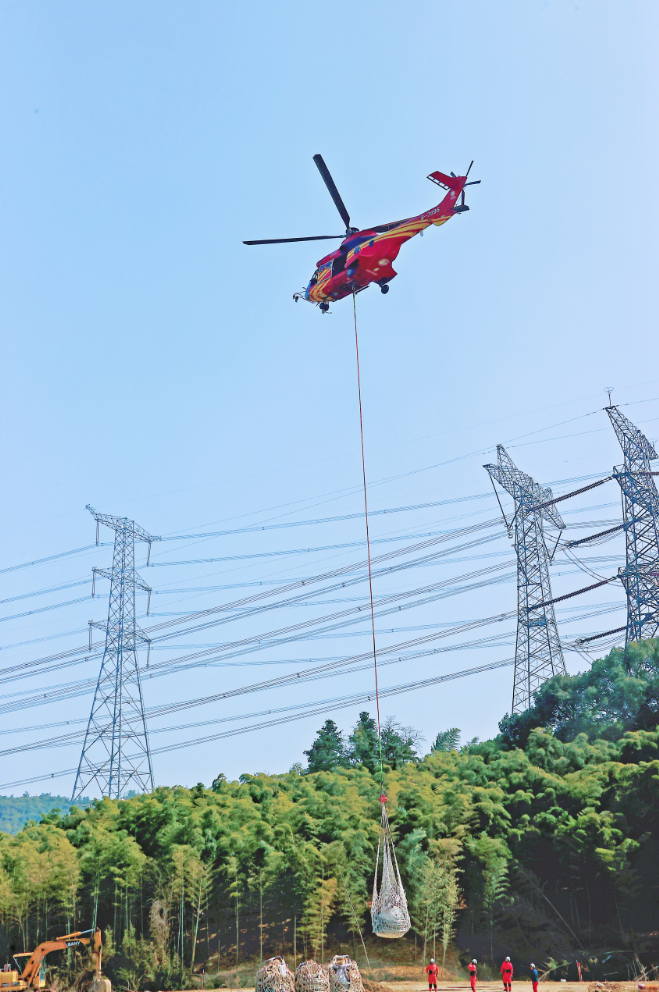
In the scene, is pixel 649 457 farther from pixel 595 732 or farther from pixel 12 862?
pixel 12 862

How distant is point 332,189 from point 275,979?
19578mm

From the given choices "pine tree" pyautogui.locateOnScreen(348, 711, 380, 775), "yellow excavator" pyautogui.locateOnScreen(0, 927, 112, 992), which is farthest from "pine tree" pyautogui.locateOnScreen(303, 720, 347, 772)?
"yellow excavator" pyautogui.locateOnScreen(0, 927, 112, 992)

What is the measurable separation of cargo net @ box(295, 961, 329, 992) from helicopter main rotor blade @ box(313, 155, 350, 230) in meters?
19.2

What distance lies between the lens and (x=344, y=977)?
24.0m

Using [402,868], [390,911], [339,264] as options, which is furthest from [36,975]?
[339,264]

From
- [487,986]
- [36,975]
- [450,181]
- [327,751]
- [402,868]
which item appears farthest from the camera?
[327,751]

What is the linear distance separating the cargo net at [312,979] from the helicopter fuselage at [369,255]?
17.4 metres


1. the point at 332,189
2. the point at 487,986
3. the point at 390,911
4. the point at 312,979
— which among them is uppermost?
the point at 332,189

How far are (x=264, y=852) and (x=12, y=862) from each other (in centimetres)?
942

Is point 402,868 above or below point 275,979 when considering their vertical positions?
above

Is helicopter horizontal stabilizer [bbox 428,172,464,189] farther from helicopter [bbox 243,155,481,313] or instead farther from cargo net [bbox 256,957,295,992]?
cargo net [bbox 256,957,295,992]

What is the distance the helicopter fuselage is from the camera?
1895 cm

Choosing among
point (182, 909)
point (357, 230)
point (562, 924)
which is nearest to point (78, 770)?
point (182, 909)

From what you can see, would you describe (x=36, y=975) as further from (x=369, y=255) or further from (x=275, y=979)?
(x=369, y=255)
